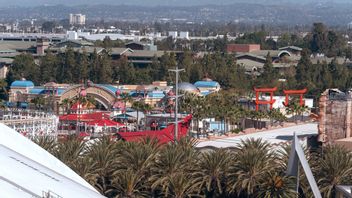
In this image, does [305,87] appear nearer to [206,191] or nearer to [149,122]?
[149,122]

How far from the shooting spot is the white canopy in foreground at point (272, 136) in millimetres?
33781

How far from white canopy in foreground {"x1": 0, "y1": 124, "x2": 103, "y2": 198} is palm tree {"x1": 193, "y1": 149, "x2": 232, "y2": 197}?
3.97m

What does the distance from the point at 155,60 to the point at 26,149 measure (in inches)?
2286

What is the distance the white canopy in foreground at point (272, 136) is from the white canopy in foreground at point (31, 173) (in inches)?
406

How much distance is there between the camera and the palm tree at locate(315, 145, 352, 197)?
81.3ft

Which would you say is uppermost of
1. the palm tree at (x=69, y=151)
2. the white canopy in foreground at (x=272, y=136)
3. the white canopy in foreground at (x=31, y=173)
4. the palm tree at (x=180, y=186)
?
the white canopy in foreground at (x=31, y=173)

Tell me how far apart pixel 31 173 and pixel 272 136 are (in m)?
17.9

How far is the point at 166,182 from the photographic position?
24688 millimetres

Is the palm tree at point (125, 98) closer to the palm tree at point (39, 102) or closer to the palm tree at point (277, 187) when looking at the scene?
the palm tree at point (39, 102)

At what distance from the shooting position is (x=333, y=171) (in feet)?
81.7

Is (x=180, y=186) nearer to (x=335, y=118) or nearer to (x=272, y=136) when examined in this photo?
(x=335, y=118)

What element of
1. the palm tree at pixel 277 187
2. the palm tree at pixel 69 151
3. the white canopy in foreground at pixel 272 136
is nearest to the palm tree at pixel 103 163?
the palm tree at pixel 69 151

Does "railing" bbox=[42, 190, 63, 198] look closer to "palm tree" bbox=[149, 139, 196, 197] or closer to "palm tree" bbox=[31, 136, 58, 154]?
"palm tree" bbox=[149, 139, 196, 197]

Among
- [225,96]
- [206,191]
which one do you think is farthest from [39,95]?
[206,191]
